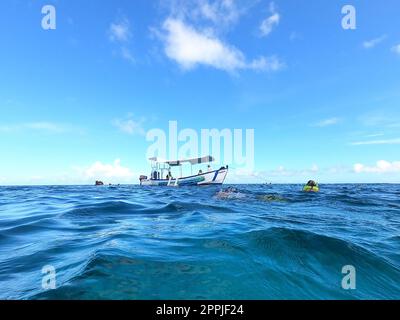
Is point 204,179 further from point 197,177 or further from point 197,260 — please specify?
point 197,260

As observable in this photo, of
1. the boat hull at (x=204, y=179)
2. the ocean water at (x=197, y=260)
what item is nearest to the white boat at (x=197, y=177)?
the boat hull at (x=204, y=179)

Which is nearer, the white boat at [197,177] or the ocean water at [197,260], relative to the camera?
Answer: the ocean water at [197,260]

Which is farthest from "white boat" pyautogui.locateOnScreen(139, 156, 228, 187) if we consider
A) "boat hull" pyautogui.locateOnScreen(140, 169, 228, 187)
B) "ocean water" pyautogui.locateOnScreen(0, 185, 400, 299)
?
"ocean water" pyautogui.locateOnScreen(0, 185, 400, 299)

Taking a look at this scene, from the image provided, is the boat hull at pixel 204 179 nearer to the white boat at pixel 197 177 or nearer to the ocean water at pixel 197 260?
the white boat at pixel 197 177

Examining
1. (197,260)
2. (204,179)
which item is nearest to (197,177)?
(204,179)

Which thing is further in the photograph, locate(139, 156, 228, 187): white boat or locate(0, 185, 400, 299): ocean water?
locate(139, 156, 228, 187): white boat

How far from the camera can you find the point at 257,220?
1066 centimetres

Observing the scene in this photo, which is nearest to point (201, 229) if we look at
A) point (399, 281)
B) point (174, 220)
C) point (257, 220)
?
point (174, 220)

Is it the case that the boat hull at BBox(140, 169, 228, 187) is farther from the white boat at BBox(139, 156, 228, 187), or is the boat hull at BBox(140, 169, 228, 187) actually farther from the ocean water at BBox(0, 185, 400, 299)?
the ocean water at BBox(0, 185, 400, 299)
